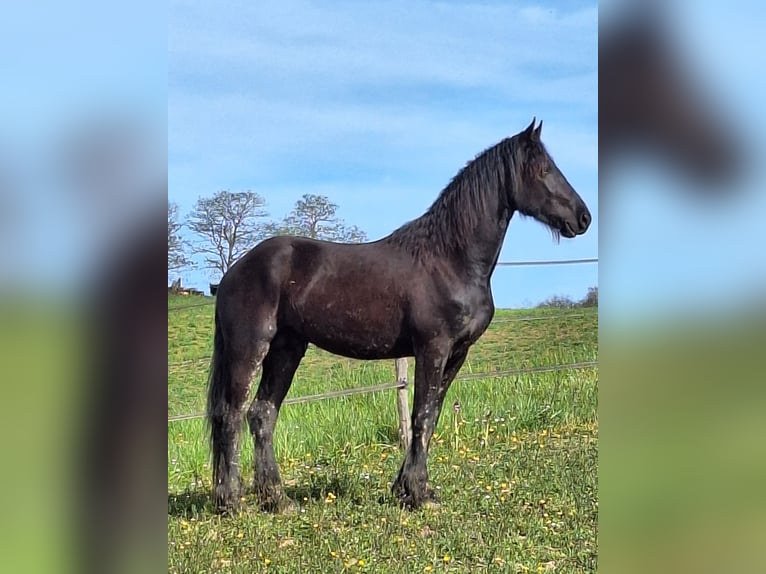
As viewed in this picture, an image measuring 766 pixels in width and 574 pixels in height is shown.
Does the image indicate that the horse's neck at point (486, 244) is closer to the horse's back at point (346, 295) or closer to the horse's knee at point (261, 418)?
the horse's back at point (346, 295)

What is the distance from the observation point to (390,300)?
2.64 m

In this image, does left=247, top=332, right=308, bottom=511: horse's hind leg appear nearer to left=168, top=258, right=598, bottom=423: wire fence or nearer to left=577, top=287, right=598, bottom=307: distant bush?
left=168, top=258, right=598, bottom=423: wire fence

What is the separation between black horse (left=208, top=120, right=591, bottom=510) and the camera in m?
2.57

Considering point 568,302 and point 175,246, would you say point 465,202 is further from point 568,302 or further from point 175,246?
point 175,246

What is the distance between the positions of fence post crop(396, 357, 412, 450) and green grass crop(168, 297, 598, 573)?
0.03m

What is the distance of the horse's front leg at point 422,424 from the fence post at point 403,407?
0.09m

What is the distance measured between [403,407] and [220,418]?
0.72 meters

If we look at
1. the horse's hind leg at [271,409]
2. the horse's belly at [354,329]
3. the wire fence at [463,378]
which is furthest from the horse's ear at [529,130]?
the horse's hind leg at [271,409]
